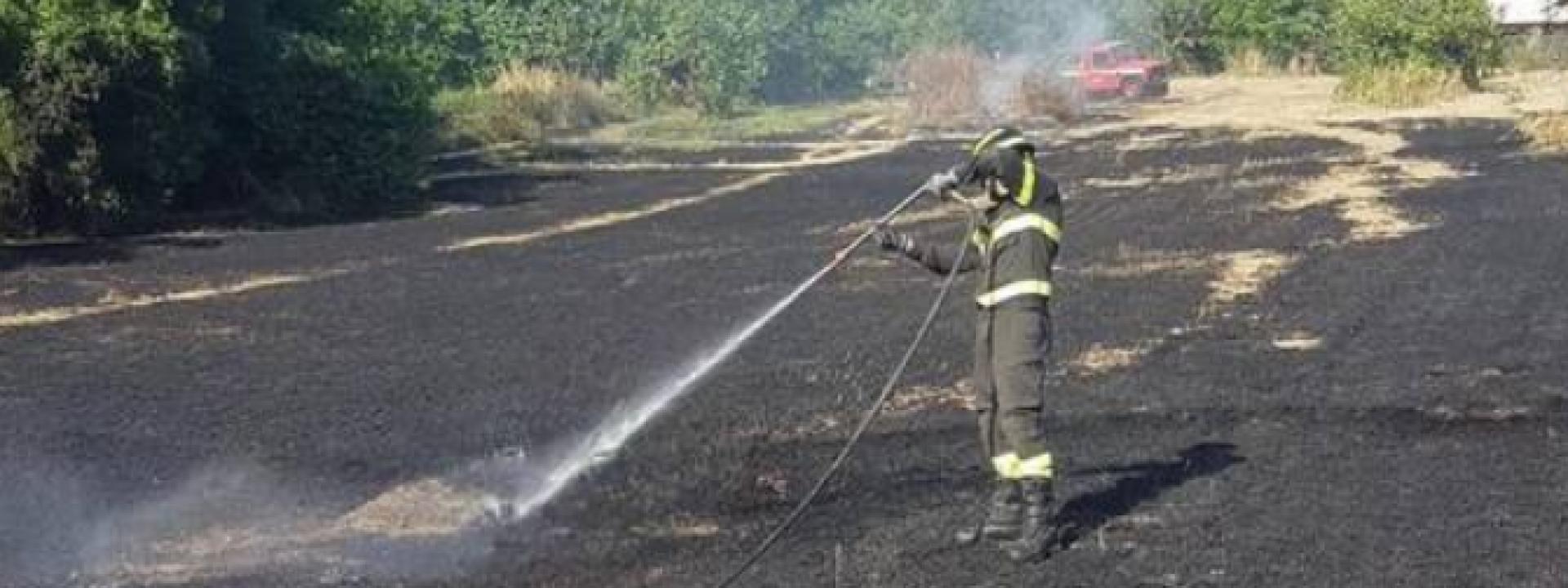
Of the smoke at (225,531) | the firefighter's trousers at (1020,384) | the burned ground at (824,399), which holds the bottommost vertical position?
the burned ground at (824,399)

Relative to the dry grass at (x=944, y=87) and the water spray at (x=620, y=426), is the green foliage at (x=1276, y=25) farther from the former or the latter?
the water spray at (x=620, y=426)

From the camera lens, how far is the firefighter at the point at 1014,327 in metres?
7.29

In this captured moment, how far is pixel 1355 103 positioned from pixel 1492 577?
33.9m

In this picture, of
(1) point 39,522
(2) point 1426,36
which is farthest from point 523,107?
(1) point 39,522

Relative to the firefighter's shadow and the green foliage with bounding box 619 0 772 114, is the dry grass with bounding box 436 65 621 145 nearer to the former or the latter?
the green foliage with bounding box 619 0 772 114

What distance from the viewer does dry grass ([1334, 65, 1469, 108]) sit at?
38188 millimetres

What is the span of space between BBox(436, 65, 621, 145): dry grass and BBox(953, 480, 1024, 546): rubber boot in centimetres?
2913

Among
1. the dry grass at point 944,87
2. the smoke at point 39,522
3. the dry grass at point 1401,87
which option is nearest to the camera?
the smoke at point 39,522

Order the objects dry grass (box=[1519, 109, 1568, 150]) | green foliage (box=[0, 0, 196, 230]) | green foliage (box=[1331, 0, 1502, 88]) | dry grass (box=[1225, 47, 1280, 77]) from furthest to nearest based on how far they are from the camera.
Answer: dry grass (box=[1225, 47, 1280, 77]) → green foliage (box=[1331, 0, 1502, 88]) → dry grass (box=[1519, 109, 1568, 150]) → green foliage (box=[0, 0, 196, 230])

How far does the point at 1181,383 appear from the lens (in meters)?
10.9

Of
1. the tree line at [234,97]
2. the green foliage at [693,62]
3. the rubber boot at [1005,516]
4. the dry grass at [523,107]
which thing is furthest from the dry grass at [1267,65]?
the rubber boot at [1005,516]

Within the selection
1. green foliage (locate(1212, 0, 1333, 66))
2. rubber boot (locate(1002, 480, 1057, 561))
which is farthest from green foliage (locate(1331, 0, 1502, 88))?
rubber boot (locate(1002, 480, 1057, 561))

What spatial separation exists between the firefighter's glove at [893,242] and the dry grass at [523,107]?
2863 cm

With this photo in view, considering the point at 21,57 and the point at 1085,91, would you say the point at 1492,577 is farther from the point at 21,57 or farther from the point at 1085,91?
the point at 1085,91
